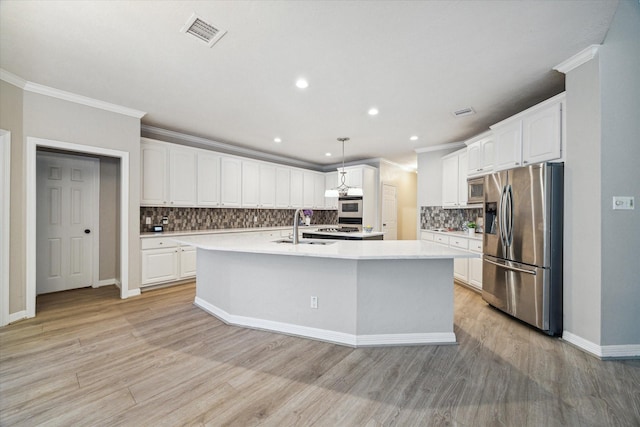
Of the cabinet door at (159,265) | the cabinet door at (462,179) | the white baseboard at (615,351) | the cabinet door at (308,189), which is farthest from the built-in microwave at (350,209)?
the white baseboard at (615,351)

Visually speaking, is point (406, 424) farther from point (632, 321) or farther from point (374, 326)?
point (632, 321)

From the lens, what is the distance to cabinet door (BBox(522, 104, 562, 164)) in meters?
2.76

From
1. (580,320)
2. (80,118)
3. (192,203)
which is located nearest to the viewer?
(580,320)

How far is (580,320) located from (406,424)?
2.13 m

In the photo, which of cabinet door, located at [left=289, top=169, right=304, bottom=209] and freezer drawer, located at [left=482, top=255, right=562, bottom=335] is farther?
cabinet door, located at [left=289, top=169, right=304, bottom=209]

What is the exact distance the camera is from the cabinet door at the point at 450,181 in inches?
195

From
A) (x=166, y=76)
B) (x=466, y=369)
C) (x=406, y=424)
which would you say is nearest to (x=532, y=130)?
(x=466, y=369)

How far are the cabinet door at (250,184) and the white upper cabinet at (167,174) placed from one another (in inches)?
41.7

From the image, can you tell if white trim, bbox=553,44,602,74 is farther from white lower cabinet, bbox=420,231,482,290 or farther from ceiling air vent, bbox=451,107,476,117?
white lower cabinet, bbox=420,231,482,290

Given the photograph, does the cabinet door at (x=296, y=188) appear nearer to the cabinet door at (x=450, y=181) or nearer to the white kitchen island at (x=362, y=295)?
the cabinet door at (x=450, y=181)

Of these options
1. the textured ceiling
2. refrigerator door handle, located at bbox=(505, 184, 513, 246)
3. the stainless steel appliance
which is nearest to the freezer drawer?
refrigerator door handle, located at bbox=(505, 184, 513, 246)

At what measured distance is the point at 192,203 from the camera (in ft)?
15.8

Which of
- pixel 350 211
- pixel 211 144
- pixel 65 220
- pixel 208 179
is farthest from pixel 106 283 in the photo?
pixel 350 211

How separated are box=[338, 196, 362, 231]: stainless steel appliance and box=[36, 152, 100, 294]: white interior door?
4934 mm
